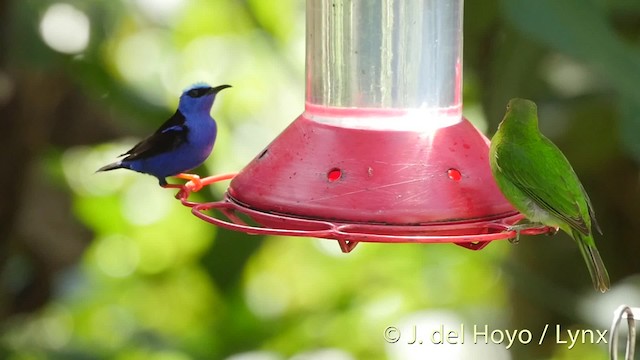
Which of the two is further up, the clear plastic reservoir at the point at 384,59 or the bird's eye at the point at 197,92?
the clear plastic reservoir at the point at 384,59

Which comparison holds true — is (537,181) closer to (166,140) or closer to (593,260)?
(593,260)

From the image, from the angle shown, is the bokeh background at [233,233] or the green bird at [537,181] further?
the bokeh background at [233,233]

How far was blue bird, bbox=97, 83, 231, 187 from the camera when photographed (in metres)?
3.83

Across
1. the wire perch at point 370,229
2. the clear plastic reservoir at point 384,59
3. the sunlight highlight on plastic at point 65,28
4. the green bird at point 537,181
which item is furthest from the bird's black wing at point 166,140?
the sunlight highlight on plastic at point 65,28

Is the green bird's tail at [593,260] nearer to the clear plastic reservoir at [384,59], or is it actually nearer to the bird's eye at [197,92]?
the clear plastic reservoir at [384,59]

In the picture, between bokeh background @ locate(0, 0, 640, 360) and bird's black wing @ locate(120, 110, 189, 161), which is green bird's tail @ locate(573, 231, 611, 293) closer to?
bokeh background @ locate(0, 0, 640, 360)

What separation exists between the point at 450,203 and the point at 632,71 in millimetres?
1776

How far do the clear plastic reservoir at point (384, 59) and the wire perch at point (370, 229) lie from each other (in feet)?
1.55

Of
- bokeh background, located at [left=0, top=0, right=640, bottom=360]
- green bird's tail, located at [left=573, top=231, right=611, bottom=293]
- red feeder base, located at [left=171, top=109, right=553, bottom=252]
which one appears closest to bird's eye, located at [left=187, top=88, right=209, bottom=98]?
red feeder base, located at [left=171, top=109, right=553, bottom=252]

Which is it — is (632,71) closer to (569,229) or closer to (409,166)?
(569,229)

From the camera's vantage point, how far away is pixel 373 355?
6461 mm

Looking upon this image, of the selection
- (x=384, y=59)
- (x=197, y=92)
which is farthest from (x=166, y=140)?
(x=384, y=59)

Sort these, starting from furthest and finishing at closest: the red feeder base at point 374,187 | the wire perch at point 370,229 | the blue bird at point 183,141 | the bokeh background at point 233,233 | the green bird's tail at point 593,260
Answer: the bokeh background at point 233,233 → the blue bird at point 183,141 → the green bird's tail at point 593,260 → the red feeder base at point 374,187 → the wire perch at point 370,229

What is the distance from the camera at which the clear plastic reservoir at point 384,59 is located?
3.44 meters
